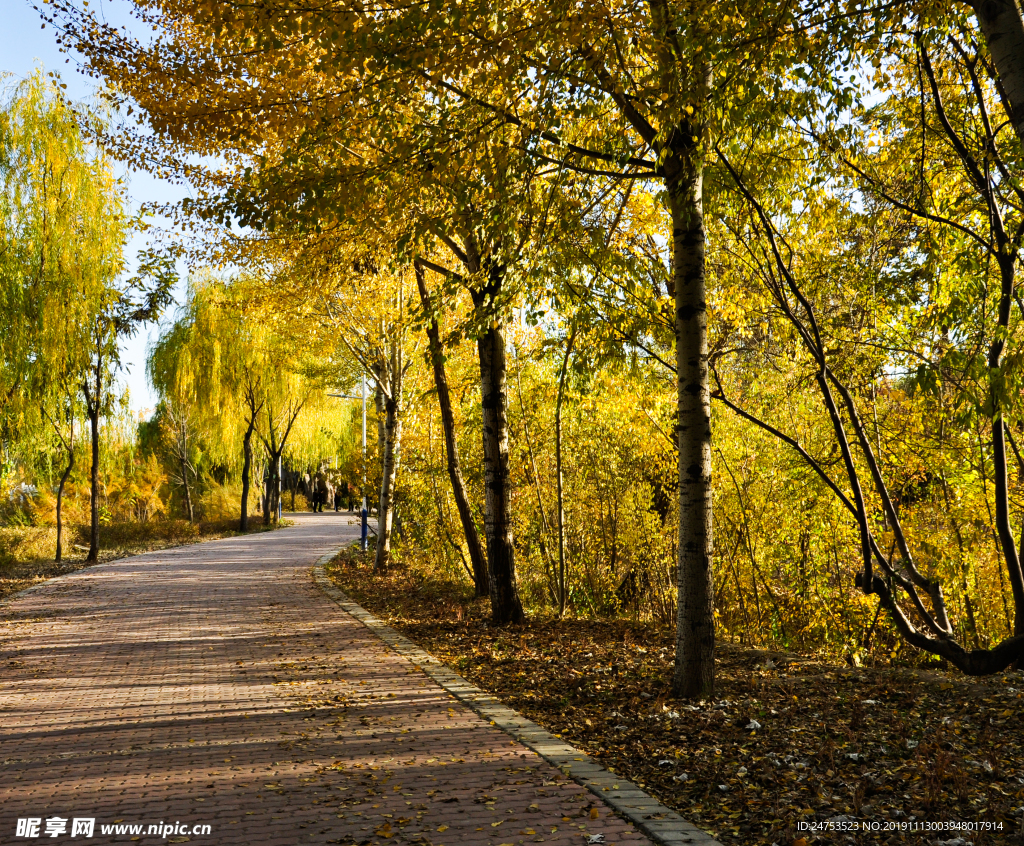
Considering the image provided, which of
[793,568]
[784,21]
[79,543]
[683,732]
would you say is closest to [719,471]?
[793,568]

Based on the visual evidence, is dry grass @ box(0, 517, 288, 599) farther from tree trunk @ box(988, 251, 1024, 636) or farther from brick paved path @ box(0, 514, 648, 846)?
tree trunk @ box(988, 251, 1024, 636)

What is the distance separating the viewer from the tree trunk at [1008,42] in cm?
332

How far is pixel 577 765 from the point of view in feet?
16.3

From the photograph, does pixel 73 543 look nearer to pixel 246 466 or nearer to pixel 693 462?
pixel 246 466

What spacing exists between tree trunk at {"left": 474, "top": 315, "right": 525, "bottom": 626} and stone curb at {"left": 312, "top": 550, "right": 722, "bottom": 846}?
4.96 feet

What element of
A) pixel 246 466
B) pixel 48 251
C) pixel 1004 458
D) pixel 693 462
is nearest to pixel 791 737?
pixel 693 462

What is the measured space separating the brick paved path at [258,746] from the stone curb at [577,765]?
109 millimetres

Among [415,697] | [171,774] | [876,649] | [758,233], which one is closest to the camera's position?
[171,774]

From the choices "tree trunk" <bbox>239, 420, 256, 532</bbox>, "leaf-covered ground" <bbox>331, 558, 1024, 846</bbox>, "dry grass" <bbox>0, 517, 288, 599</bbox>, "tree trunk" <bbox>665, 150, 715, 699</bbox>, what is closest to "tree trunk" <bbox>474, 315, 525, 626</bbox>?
"leaf-covered ground" <bbox>331, 558, 1024, 846</bbox>

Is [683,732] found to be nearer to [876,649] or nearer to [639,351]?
[639,351]

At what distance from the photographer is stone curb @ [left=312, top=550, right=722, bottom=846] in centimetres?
395

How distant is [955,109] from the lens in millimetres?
7176

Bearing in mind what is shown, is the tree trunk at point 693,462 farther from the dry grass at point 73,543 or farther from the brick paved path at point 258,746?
the dry grass at point 73,543

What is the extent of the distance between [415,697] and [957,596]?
799 cm
